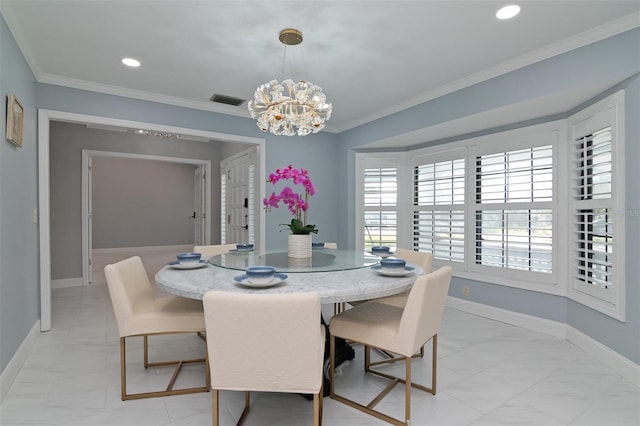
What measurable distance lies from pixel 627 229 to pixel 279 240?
137 inches

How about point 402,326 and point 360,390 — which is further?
point 360,390

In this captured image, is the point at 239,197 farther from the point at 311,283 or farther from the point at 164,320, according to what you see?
the point at 311,283

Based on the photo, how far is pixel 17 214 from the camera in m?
2.49

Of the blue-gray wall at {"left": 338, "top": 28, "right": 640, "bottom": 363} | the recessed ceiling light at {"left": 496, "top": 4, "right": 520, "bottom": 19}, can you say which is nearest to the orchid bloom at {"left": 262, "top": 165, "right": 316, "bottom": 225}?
the recessed ceiling light at {"left": 496, "top": 4, "right": 520, "bottom": 19}

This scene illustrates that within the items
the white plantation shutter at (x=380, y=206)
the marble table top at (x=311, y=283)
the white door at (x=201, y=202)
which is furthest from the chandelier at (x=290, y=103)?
the white door at (x=201, y=202)

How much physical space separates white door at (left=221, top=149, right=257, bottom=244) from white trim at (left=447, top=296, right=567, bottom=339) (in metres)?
2.82

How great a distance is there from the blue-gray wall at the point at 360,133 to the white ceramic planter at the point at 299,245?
6.03ft

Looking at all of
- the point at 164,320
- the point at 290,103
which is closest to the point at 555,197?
the point at 290,103

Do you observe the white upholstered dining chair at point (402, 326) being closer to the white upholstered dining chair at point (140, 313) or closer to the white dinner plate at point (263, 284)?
the white dinner plate at point (263, 284)

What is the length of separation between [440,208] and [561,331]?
1.72m

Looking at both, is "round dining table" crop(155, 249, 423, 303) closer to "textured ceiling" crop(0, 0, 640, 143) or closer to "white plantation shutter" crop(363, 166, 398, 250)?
"textured ceiling" crop(0, 0, 640, 143)

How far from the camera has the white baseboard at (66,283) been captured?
4906 mm

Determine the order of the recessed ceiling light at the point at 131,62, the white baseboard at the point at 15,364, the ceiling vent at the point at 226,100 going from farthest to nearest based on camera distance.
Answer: the ceiling vent at the point at 226,100 < the recessed ceiling light at the point at 131,62 < the white baseboard at the point at 15,364

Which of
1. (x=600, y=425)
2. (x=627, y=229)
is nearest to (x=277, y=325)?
(x=600, y=425)
